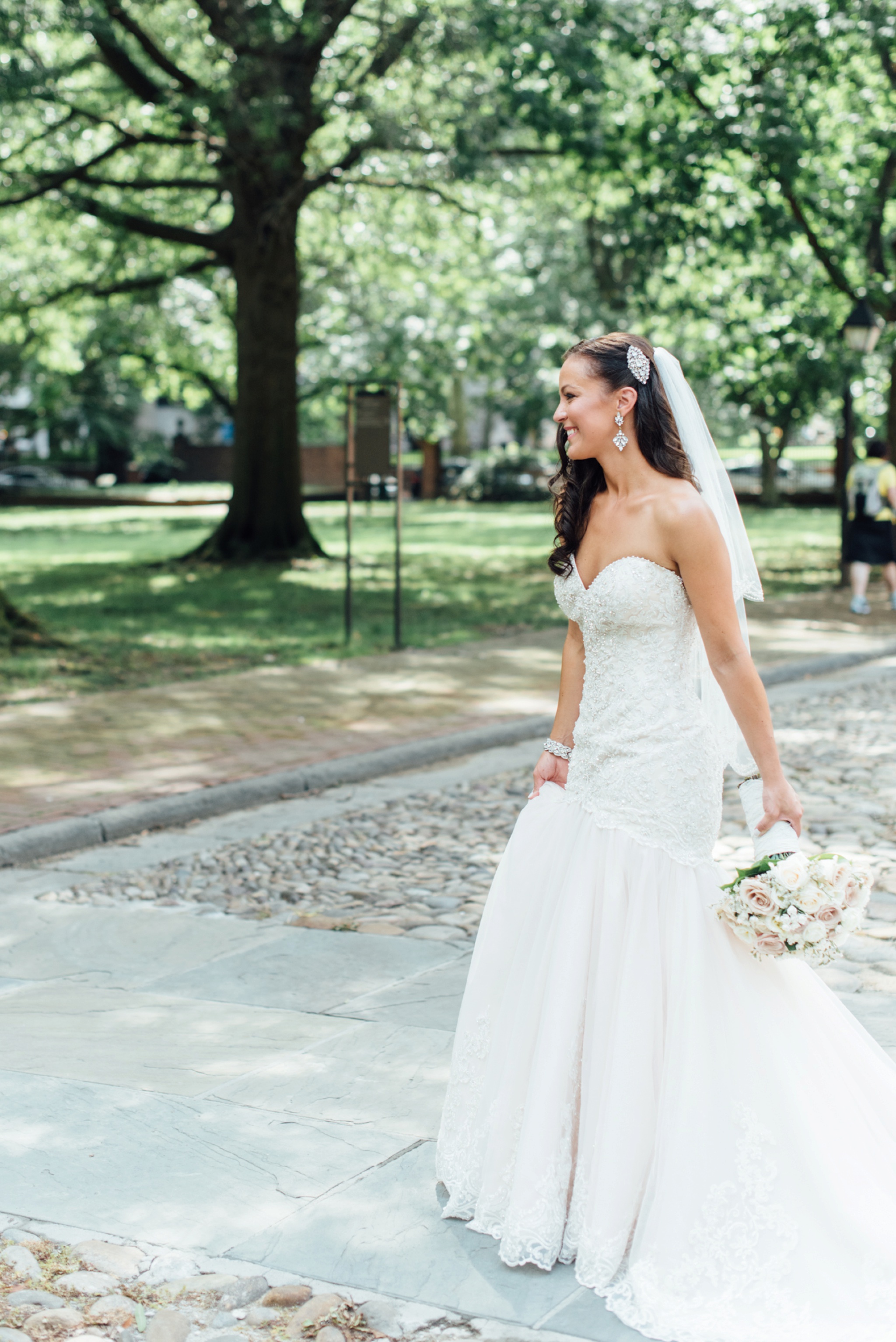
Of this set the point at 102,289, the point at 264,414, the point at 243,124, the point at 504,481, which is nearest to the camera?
the point at 243,124

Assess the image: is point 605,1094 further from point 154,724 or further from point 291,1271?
point 154,724

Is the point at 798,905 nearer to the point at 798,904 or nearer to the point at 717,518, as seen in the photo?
the point at 798,904

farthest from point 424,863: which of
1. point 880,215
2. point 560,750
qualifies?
point 880,215

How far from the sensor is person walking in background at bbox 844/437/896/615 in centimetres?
1558

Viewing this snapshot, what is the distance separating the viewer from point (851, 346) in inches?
682

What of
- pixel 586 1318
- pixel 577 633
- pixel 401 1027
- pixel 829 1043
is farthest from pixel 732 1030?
pixel 401 1027

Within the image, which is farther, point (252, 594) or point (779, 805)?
point (252, 594)

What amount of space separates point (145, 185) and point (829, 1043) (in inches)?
796

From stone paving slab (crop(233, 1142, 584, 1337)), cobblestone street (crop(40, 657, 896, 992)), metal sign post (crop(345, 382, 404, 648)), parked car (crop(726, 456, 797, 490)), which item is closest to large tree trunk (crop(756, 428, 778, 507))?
parked car (crop(726, 456, 797, 490))

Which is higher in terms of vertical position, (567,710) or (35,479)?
(35,479)

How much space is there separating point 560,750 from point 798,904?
32.5 inches

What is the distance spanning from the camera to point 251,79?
53.6 feet

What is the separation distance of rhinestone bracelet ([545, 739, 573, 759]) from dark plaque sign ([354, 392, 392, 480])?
915cm

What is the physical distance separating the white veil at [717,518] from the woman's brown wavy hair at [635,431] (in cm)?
5
